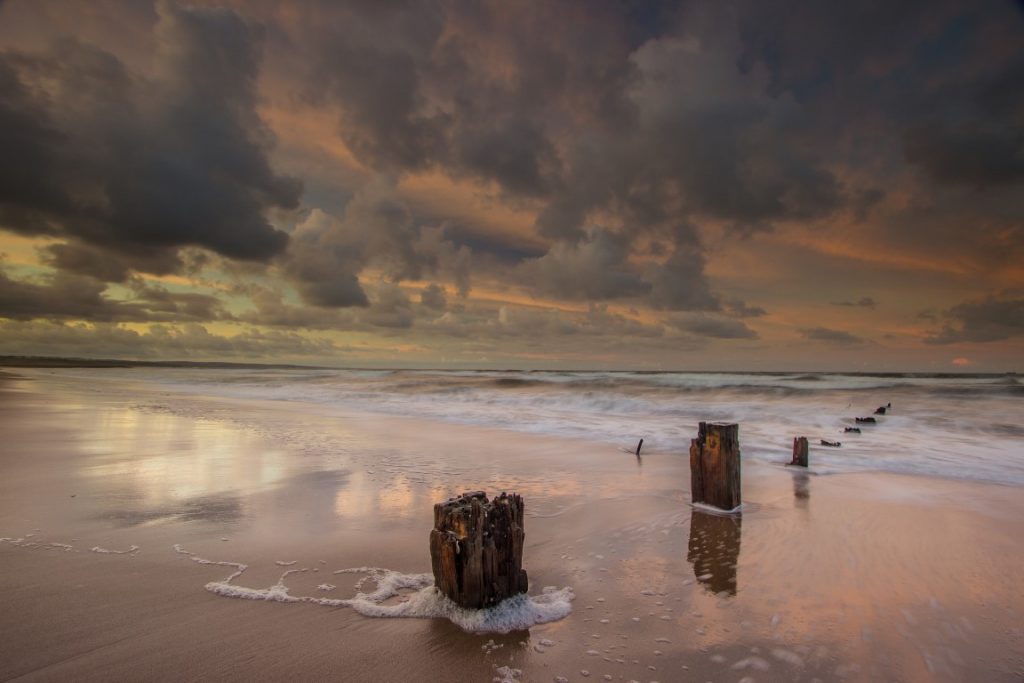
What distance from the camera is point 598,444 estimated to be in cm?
1196

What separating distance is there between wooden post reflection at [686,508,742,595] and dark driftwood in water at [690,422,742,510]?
9.4 inches

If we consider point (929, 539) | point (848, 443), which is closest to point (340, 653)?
point (929, 539)

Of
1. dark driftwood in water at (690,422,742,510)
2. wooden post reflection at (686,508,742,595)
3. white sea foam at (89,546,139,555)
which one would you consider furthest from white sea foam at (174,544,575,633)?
dark driftwood in water at (690,422,742,510)

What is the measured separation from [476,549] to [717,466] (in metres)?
4.06

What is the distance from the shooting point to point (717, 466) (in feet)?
20.6

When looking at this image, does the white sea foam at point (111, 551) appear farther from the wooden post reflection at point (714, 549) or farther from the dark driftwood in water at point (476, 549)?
the wooden post reflection at point (714, 549)

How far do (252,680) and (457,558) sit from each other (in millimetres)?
1264

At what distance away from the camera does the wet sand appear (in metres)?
2.94

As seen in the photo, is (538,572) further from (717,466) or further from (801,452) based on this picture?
(801,452)

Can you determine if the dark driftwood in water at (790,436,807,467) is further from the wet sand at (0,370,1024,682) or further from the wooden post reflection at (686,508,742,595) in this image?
the wooden post reflection at (686,508,742,595)

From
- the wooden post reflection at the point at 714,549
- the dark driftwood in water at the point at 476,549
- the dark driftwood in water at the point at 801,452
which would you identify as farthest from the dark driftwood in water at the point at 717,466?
the dark driftwood in water at the point at 476,549

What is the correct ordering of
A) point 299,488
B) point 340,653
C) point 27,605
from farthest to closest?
point 299,488
point 27,605
point 340,653

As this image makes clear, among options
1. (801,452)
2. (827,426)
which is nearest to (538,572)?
(801,452)

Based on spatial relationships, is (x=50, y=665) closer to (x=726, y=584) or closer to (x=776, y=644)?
(x=776, y=644)
